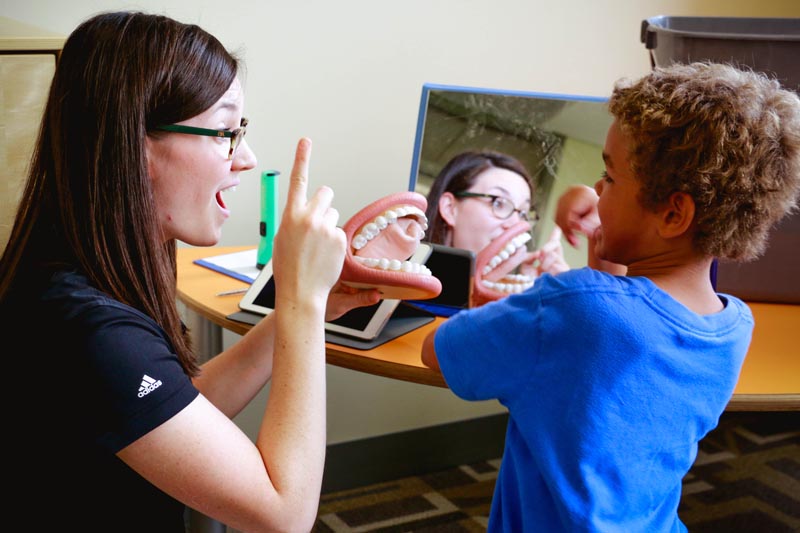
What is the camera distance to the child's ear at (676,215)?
104cm

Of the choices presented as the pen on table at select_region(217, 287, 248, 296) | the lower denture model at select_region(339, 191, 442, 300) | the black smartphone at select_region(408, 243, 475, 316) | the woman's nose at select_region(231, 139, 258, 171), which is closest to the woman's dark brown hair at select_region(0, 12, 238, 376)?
the woman's nose at select_region(231, 139, 258, 171)

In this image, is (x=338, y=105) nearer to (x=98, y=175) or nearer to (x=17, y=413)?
(x=98, y=175)

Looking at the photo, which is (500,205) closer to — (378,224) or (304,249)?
(378,224)

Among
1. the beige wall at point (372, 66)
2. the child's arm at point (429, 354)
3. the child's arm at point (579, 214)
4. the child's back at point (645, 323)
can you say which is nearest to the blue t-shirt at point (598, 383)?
the child's back at point (645, 323)

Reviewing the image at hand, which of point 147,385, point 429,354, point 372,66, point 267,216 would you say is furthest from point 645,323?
point 372,66

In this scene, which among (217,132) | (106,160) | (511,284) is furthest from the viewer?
(511,284)

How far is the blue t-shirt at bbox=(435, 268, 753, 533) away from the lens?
100 cm

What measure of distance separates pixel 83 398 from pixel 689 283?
0.77 meters

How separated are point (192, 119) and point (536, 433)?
61 cm

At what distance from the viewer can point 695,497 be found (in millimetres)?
2576

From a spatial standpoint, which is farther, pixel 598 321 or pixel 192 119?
pixel 192 119

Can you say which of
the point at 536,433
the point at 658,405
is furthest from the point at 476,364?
the point at 658,405

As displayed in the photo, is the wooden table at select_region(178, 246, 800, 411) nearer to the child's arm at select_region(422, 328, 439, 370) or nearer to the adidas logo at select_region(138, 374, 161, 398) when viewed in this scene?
the child's arm at select_region(422, 328, 439, 370)

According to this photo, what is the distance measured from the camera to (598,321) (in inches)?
38.9
